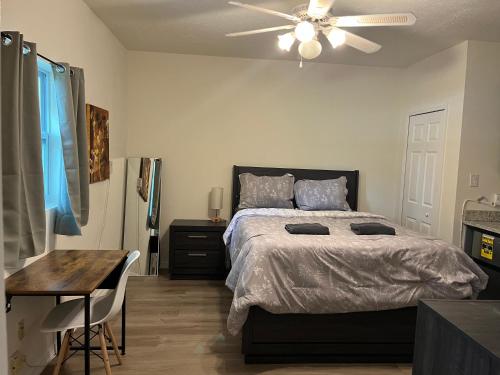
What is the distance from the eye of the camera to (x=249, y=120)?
170 inches

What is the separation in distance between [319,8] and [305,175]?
239cm

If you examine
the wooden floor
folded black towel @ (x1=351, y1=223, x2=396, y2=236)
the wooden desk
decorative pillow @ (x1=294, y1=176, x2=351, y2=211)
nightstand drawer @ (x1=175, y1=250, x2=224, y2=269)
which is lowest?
the wooden floor

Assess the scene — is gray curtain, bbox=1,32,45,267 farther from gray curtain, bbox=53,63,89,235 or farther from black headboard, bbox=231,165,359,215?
black headboard, bbox=231,165,359,215

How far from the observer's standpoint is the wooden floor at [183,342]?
92.5 inches

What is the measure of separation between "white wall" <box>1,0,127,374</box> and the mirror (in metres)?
0.10

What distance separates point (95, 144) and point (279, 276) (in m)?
1.88

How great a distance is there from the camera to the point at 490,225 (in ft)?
10.7

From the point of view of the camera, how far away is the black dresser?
106 centimetres

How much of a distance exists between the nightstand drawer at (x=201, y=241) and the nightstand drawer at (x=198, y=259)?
0.05 meters

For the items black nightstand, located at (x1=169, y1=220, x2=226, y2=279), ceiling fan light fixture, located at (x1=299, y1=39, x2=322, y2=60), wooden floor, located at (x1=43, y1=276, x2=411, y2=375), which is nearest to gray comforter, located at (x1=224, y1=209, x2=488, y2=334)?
wooden floor, located at (x1=43, y1=276, x2=411, y2=375)

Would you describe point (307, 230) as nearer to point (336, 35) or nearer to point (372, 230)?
point (372, 230)

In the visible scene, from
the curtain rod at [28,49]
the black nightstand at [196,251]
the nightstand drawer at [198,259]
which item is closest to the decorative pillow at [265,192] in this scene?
the black nightstand at [196,251]

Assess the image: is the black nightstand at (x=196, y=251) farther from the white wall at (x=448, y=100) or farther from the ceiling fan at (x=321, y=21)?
the white wall at (x=448, y=100)

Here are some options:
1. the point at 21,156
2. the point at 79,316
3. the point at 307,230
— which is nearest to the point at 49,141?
the point at 21,156
